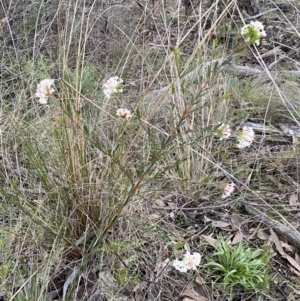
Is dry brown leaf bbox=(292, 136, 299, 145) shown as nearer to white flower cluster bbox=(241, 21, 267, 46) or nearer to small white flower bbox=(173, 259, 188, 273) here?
small white flower bbox=(173, 259, 188, 273)

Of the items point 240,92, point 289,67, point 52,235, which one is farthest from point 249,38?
point 289,67

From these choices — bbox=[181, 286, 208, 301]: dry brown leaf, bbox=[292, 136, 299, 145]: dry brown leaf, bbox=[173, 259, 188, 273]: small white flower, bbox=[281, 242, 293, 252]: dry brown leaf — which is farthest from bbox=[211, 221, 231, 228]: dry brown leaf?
bbox=[292, 136, 299, 145]: dry brown leaf

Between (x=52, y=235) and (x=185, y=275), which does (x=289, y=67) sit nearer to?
(x=185, y=275)

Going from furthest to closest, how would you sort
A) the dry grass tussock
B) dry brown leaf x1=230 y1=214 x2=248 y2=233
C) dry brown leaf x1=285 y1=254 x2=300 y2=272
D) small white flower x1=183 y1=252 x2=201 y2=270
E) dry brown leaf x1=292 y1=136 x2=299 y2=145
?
dry brown leaf x1=292 y1=136 x2=299 y2=145
dry brown leaf x1=230 y1=214 x2=248 y2=233
dry brown leaf x1=285 y1=254 x2=300 y2=272
the dry grass tussock
small white flower x1=183 y1=252 x2=201 y2=270

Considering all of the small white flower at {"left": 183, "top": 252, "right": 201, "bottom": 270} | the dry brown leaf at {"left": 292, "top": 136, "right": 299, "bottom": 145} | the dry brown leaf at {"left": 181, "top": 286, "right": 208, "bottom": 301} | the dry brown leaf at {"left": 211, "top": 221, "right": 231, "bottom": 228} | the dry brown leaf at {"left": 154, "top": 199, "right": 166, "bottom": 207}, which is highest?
the small white flower at {"left": 183, "top": 252, "right": 201, "bottom": 270}

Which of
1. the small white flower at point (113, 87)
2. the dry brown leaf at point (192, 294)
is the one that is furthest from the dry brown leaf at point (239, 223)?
the small white flower at point (113, 87)

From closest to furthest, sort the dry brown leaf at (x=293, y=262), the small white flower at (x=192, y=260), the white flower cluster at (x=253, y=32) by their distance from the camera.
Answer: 1. the white flower cluster at (x=253, y=32)
2. the small white flower at (x=192, y=260)
3. the dry brown leaf at (x=293, y=262)

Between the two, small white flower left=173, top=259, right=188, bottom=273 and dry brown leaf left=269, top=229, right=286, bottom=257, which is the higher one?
small white flower left=173, top=259, right=188, bottom=273

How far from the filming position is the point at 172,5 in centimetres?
292

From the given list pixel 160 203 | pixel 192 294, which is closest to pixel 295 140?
pixel 160 203

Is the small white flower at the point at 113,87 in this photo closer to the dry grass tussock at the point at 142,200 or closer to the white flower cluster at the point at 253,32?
the dry grass tussock at the point at 142,200

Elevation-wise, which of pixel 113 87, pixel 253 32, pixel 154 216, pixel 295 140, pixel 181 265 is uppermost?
pixel 253 32

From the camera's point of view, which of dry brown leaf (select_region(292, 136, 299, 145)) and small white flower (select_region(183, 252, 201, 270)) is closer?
small white flower (select_region(183, 252, 201, 270))

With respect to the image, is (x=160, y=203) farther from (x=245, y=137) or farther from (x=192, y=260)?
(x=245, y=137)
